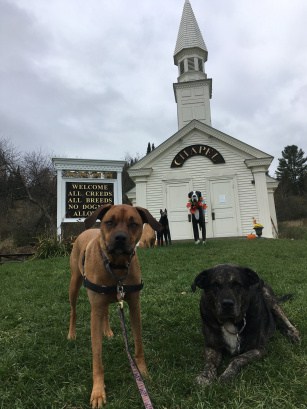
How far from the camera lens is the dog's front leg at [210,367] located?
2.68 m

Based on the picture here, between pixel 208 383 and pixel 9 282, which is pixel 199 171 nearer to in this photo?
pixel 9 282

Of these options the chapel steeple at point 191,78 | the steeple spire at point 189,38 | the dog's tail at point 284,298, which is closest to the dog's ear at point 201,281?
the dog's tail at point 284,298

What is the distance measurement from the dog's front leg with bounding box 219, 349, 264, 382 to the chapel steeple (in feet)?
64.1

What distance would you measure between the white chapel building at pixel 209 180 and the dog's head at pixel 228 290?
44.8ft

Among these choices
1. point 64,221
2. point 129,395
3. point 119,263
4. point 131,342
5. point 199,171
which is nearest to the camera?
point 129,395

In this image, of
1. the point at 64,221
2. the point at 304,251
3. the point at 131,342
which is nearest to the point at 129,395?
the point at 131,342

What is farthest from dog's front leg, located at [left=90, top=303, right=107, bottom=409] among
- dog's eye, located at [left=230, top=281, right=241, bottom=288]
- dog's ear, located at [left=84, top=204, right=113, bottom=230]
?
dog's eye, located at [left=230, top=281, right=241, bottom=288]

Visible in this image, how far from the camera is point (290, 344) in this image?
3354mm

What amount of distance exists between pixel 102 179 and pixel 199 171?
504 cm

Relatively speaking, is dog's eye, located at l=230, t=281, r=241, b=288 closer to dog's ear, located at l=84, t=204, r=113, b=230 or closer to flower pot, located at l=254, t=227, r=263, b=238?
dog's ear, located at l=84, t=204, r=113, b=230

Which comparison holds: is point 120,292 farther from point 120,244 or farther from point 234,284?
point 234,284

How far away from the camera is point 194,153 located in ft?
58.6

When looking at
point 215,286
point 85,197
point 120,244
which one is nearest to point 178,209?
point 85,197

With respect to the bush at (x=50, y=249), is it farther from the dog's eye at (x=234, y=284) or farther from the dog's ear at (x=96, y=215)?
the dog's eye at (x=234, y=284)
